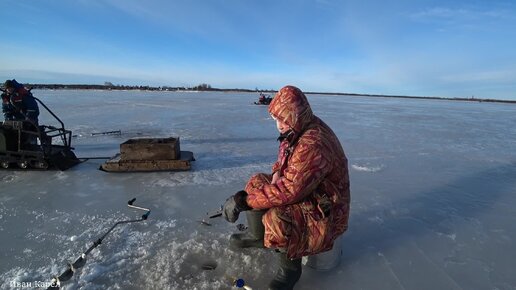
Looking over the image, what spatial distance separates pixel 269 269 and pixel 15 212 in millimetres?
2897

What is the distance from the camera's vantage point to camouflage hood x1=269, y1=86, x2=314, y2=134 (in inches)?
77.7

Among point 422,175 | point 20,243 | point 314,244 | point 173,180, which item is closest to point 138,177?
→ point 173,180

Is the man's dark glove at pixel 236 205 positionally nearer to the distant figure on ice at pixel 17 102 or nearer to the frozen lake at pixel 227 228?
the frozen lake at pixel 227 228

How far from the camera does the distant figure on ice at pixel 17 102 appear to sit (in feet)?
17.6

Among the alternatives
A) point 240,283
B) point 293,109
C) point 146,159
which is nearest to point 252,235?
point 240,283

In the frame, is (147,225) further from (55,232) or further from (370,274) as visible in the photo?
(370,274)

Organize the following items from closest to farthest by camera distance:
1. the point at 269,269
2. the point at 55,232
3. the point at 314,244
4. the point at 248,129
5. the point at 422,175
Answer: the point at 314,244 < the point at 269,269 < the point at 55,232 < the point at 422,175 < the point at 248,129

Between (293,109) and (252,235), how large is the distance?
108 centimetres

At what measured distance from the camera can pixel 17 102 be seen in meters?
5.44

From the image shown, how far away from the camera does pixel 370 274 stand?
8.21ft

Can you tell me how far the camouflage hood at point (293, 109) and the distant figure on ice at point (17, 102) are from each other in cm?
500

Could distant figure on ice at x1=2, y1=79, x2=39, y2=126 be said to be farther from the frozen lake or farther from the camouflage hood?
the camouflage hood

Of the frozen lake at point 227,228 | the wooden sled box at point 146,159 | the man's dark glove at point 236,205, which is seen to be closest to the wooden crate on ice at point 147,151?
the wooden sled box at point 146,159

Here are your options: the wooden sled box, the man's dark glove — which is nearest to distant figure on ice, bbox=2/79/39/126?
the wooden sled box
